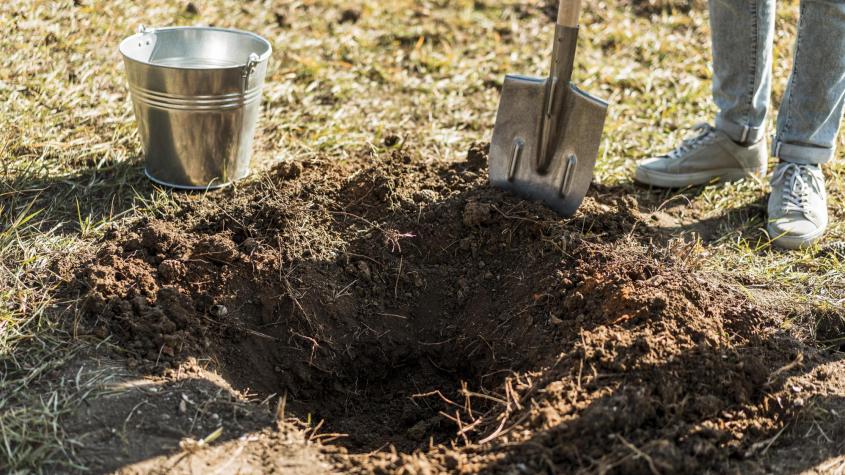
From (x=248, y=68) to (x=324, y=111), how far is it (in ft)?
3.57

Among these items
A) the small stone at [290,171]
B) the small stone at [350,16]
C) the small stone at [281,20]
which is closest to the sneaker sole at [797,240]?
the small stone at [290,171]

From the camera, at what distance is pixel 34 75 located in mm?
4430

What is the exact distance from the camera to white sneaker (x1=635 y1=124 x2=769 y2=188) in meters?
4.10

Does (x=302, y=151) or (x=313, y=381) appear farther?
(x=302, y=151)

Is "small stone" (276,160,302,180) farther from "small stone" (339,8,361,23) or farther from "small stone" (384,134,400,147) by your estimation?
"small stone" (339,8,361,23)

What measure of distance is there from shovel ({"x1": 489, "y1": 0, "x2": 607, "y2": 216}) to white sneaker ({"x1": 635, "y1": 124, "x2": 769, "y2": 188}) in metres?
0.82

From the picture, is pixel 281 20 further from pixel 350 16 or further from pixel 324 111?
pixel 324 111

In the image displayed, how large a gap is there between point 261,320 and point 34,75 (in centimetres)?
229

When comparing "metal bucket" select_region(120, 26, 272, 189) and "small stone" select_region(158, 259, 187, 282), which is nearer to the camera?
"small stone" select_region(158, 259, 187, 282)

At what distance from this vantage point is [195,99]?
3512 mm

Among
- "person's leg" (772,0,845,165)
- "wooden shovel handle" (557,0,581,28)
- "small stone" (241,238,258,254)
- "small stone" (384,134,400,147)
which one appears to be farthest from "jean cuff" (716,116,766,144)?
"small stone" (241,238,258,254)

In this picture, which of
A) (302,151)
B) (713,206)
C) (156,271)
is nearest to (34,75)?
(302,151)

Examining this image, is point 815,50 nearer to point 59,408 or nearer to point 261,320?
point 261,320

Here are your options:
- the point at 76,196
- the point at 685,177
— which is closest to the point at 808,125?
the point at 685,177
